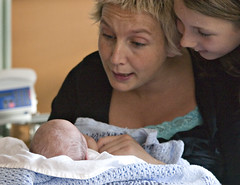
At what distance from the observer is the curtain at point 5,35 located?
3279mm

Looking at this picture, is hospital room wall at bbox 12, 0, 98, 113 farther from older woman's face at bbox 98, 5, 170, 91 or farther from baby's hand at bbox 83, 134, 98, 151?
baby's hand at bbox 83, 134, 98, 151

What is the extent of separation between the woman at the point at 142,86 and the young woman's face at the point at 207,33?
0.15 m

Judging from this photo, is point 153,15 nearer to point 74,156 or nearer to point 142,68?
point 142,68

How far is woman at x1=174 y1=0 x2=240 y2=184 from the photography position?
156 cm

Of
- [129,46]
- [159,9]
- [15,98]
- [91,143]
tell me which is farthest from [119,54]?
[15,98]

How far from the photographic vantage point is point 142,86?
2082mm

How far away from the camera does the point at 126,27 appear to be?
1802 mm

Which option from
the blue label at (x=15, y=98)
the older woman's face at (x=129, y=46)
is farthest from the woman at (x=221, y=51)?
the blue label at (x=15, y=98)

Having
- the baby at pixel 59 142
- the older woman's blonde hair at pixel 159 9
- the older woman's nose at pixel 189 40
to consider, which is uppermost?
the older woman's blonde hair at pixel 159 9

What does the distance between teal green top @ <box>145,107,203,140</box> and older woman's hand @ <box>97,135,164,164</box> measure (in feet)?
0.64

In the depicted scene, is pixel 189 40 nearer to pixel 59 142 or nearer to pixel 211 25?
pixel 211 25

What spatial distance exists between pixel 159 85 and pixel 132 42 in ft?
0.96

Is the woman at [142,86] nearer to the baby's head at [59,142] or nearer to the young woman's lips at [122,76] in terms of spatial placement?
the young woman's lips at [122,76]

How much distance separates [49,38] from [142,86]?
1.67 m
